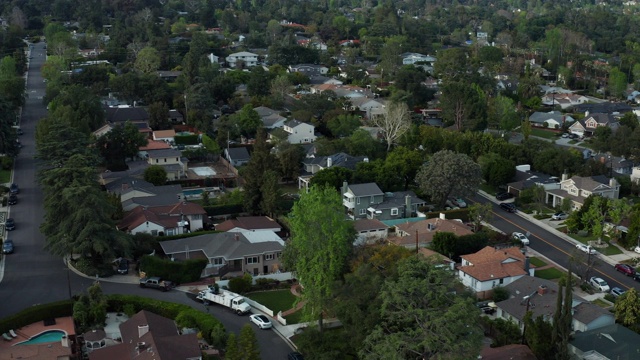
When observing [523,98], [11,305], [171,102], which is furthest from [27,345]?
[523,98]

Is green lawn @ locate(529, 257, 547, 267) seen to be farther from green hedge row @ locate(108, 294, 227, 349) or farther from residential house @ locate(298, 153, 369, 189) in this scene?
green hedge row @ locate(108, 294, 227, 349)

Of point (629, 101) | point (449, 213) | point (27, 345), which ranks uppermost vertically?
point (27, 345)

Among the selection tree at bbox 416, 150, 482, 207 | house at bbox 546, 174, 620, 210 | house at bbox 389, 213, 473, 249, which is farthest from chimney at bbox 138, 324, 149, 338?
house at bbox 546, 174, 620, 210

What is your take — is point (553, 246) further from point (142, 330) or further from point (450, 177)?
point (142, 330)

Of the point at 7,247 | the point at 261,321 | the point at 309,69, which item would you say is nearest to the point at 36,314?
the point at 7,247

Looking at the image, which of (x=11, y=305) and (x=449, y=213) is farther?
(x=449, y=213)

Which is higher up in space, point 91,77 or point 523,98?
point 91,77

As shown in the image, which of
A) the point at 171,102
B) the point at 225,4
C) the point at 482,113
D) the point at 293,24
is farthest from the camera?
the point at 225,4

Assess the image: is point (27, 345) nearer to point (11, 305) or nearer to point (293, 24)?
point (11, 305)
